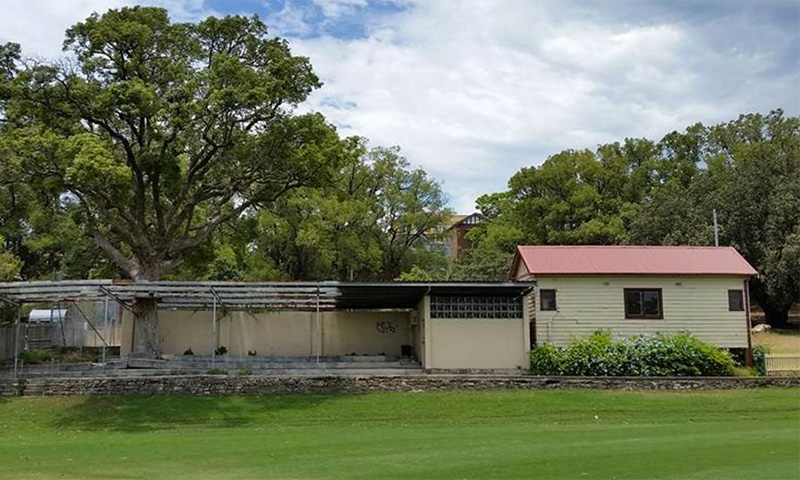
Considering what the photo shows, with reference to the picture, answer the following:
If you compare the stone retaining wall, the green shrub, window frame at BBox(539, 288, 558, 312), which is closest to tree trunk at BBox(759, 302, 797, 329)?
the green shrub

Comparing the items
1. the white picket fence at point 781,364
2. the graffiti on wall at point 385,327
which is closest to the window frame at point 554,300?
the white picket fence at point 781,364

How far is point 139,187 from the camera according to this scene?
24.5 meters

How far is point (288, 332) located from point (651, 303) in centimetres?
1368

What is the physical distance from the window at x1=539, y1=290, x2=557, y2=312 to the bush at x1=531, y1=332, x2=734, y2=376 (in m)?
1.81

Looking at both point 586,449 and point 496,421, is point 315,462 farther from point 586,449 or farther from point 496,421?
point 496,421

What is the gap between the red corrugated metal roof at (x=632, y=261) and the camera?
82.0ft

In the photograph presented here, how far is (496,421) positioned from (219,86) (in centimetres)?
1300

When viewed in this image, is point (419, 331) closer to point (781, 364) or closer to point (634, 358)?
point (634, 358)

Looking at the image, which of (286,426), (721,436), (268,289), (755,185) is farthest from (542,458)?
(755,185)

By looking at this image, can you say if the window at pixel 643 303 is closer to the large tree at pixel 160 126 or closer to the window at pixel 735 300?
the window at pixel 735 300

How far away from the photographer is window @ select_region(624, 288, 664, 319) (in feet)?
82.5

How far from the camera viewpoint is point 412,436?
46.2 feet

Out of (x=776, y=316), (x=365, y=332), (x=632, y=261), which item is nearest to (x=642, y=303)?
(x=632, y=261)

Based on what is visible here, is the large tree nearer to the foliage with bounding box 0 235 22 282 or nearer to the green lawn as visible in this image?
the foliage with bounding box 0 235 22 282
